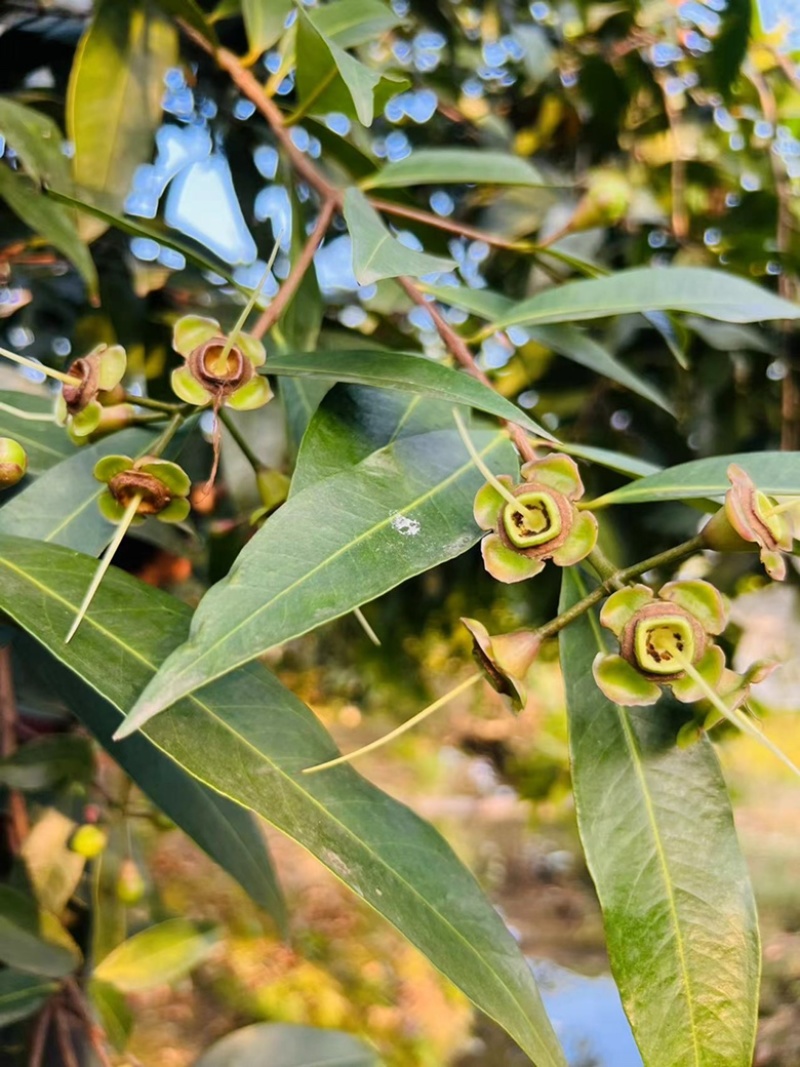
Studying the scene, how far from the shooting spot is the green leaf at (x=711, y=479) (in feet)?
1.15

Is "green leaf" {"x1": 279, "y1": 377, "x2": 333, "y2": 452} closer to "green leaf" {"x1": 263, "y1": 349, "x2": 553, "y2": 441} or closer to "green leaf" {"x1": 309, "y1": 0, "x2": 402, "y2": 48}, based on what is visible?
"green leaf" {"x1": 263, "y1": 349, "x2": 553, "y2": 441}

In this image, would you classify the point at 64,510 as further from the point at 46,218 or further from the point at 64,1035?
the point at 64,1035

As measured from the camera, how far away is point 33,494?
0.41 meters

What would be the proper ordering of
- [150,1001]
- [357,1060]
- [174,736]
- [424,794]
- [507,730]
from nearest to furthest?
[174,736], [357,1060], [150,1001], [507,730], [424,794]

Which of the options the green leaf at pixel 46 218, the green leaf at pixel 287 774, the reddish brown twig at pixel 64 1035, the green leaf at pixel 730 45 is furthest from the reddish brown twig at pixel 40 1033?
the green leaf at pixel 730 45

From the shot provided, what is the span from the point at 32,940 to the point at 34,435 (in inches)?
15.8

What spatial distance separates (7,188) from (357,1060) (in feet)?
2.17

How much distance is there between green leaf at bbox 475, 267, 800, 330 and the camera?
0.48m

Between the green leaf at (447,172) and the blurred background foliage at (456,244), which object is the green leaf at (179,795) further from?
the green leaf at (447,172)

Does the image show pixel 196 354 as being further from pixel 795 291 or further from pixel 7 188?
pixel 795 291

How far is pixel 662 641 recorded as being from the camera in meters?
0.31

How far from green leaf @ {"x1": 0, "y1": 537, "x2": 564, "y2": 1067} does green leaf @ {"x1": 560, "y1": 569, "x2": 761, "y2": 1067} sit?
0.06m

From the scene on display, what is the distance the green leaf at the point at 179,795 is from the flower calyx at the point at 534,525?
236mm

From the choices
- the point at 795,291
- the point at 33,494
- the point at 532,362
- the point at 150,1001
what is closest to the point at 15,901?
the point at 33,494
